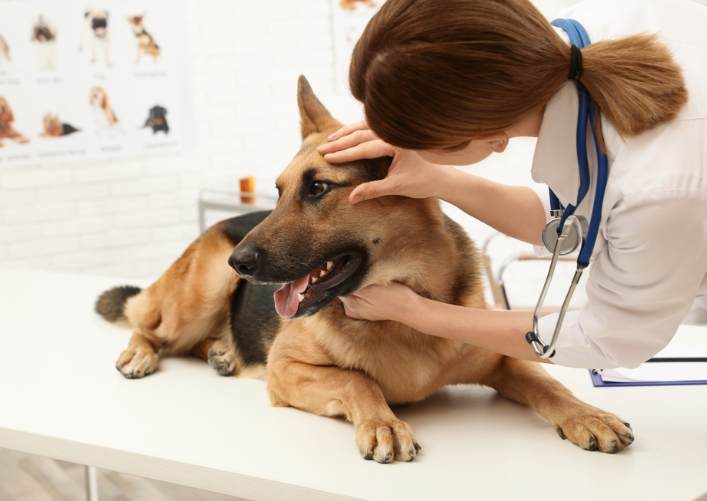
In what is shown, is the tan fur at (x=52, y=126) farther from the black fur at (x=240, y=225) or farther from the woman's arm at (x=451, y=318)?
the woman's arm at (x=451, y=318)

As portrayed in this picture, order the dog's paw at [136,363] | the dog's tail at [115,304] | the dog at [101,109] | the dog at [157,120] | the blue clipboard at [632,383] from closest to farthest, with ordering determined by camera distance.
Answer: the blue clipboard at [632,383] < the dog's paw at [136,363] < the dog's tail at [115,304] < the dog at [101,109] < the dog at [157,120]

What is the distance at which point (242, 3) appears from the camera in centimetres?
428

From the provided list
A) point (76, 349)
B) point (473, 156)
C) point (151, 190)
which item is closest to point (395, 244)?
point (473, 156)

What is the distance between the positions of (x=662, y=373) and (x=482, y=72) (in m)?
1.08

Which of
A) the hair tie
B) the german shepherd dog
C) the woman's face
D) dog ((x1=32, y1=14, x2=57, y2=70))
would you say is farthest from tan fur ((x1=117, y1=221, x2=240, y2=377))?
dog ((x1=32, y1=14, x2=57, y2=70))

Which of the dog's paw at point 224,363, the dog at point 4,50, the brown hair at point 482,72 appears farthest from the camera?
the dog at point 4,50

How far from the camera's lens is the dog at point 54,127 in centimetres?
385

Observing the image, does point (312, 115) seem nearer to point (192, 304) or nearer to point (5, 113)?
point (192, 304)

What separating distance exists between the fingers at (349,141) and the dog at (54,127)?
306 centimetres

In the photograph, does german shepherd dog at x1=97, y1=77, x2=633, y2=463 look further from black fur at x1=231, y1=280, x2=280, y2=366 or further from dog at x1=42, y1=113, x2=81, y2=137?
dog at x1=42, y1=113, x2=81, y2=137

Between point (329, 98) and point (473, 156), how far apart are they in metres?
3.64

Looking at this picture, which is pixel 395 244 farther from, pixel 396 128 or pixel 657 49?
Answer: pixel 657 49

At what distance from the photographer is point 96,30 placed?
3895 mm

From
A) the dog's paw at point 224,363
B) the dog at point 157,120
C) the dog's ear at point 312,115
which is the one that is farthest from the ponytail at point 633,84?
the dog at point 157,120
